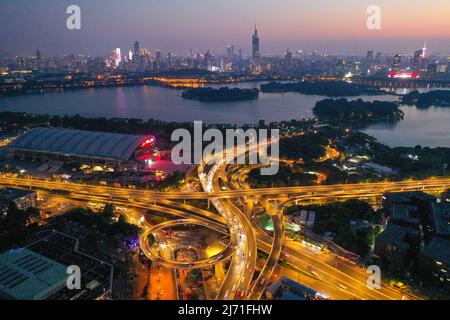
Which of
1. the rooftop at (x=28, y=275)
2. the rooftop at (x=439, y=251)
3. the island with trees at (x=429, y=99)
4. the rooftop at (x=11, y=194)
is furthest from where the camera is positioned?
the island with trees at (x=429, y=99)

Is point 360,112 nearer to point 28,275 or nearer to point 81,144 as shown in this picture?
point 81,144

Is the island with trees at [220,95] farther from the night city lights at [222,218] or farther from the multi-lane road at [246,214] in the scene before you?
the multi-lane road at [246,214]

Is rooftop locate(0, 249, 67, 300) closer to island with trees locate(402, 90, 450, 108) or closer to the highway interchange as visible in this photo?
the highway interchange

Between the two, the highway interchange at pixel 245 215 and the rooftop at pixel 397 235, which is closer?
the highway interchange at pixel 245 215

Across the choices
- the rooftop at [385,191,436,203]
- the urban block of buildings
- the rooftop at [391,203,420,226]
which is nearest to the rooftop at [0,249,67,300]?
the urban block of buildings

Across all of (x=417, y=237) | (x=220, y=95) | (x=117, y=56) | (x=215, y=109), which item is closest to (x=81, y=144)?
(x=417, y=237)

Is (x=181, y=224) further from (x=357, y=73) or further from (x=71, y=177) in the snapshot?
(x=357, y=73)

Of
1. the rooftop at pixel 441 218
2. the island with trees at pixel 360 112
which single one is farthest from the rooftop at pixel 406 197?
the island with trees at pixel 360 112

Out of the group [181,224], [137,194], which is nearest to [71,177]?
[137,194]

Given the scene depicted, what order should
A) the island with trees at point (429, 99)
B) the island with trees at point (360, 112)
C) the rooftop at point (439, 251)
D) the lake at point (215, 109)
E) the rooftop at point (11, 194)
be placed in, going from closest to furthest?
1. the rooftop at point (439, 251)
2. the rooftop at point (11, 194)
3. the lake at point (215, 109)
4. the island with trees at point (360, 112)
5. the island with trees at point (429, 99)
